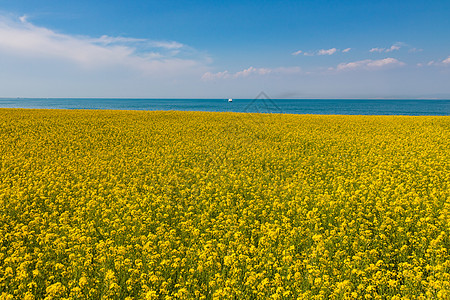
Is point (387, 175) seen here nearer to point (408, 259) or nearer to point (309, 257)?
point (408, 259)

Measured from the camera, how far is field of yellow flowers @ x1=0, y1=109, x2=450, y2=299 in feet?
15.5

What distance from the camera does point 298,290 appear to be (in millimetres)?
4367

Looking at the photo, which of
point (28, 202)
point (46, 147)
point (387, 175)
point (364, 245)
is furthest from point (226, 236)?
point (46, 147)

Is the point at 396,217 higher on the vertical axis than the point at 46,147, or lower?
lower

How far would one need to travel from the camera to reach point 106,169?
1238 cm

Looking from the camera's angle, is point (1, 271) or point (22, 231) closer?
point (1, 271)

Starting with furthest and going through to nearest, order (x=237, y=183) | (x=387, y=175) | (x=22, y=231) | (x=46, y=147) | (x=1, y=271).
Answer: (x=46, y=147), (x=387, y=175), (x=237, y=183), (x=22, y=231), (x=1, y=271)

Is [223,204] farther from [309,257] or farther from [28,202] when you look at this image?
[28,202]

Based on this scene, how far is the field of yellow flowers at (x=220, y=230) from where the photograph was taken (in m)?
4.71

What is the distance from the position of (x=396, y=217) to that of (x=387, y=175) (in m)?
4.17

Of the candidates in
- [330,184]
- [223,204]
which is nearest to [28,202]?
[223,204]

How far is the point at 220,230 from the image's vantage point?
6.79 metres

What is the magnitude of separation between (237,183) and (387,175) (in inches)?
252

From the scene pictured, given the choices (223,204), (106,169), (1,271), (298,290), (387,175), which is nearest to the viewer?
(298,290)
